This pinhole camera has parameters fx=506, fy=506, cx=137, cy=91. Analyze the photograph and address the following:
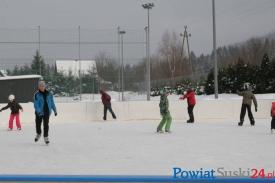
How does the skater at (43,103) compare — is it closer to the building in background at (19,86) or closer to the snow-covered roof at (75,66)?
the snow-covered roof at (75,66)

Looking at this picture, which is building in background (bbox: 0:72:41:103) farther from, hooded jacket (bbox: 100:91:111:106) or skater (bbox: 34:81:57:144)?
skater (bbox: 34:81:57:144)

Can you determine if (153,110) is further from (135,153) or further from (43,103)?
(135,153)

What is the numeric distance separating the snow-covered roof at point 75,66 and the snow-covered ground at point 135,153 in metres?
9.76

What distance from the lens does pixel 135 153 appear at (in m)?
9.71

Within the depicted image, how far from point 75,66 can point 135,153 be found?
14976 mm

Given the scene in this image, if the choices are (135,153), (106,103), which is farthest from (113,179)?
(106,103)

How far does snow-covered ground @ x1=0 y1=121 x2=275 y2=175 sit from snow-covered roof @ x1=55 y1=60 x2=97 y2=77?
9.76 metres

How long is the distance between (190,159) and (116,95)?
621 inches

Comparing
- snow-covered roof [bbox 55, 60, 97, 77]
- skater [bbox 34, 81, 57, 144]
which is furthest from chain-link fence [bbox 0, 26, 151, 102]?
skater [bbox 34, 81, 57, 144]

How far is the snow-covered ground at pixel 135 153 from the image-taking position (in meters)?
7.88

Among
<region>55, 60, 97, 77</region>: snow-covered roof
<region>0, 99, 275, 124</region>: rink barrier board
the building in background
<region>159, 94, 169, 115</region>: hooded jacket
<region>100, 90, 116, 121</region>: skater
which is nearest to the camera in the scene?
<region>159, 94, 169, 115</region>: hooded jacket

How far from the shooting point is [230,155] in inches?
365

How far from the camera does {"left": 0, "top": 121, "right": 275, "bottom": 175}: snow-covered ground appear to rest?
25.8 feet

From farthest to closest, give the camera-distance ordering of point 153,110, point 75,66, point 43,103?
point 75,66
point 153,110
point 43,103
